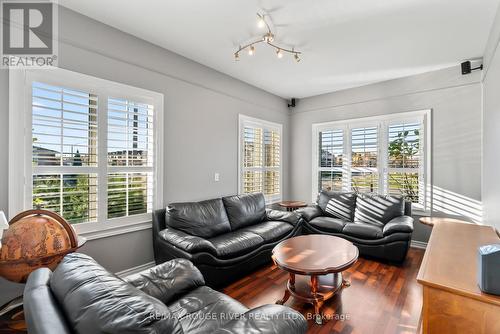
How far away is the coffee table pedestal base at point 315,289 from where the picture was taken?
6.88ft

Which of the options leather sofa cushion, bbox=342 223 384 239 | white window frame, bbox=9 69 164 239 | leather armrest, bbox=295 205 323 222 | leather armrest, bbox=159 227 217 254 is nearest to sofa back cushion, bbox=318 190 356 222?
leather armrest, bbox=295 205 323 222

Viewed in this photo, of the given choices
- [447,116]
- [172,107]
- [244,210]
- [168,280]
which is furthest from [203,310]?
[447,116]

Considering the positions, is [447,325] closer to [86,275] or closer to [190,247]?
[86,275]

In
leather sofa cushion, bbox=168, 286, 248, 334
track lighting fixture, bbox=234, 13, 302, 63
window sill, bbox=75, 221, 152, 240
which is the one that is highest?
track lighting fixture, bbox=234, 13, 302, 63

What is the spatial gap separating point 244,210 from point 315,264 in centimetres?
164

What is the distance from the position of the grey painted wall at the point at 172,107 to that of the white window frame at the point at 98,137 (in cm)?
6

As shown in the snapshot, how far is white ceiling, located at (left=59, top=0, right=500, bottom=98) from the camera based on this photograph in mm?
2213

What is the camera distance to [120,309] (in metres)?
0.88

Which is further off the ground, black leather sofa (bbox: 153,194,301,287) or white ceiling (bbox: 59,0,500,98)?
white ceiling (bbox: 59,0,500,98)

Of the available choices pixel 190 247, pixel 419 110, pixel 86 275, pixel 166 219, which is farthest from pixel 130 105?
pixel 419 110

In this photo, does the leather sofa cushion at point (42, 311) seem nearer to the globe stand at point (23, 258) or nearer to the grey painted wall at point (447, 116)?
the globe stand at point (23, 258)

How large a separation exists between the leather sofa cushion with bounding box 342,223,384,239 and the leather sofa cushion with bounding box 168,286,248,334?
2405mm

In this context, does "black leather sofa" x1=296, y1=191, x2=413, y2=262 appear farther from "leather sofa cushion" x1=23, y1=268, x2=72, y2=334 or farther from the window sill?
"leather sofa cushion" x1=23, y1=268, x2=72, y2=334

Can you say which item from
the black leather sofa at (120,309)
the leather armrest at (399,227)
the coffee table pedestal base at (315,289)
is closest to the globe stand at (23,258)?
the black leather sofa at (120,309)
